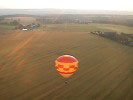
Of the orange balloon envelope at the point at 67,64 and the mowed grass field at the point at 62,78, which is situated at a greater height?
the orange balloon envelope at the point at 67,64

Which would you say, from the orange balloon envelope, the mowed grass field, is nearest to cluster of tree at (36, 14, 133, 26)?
the mowed grass field

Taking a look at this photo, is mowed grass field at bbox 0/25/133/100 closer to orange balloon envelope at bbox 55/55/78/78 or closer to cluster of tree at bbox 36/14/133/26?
orange balloon envelope at bbox 55/55/78/78

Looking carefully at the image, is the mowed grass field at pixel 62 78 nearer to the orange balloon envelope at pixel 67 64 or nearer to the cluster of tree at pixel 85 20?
the orange balloon envelope at pixel 67 64

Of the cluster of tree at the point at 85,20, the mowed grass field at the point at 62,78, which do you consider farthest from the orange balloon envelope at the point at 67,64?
the cluster of tree at the point at 85,20

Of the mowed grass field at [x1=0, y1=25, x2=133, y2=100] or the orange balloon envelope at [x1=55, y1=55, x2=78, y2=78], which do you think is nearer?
the orange balloon envelope at [x1=55, y1=55, x2=78, y2=78]

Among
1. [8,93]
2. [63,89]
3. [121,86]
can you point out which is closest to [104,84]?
[121,86]

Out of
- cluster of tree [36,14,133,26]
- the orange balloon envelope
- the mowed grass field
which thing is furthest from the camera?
cluster of tree [36,14,133,26]

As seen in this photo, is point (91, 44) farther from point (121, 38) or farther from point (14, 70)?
point (14, 70)

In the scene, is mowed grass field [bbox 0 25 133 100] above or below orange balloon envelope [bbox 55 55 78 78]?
below
